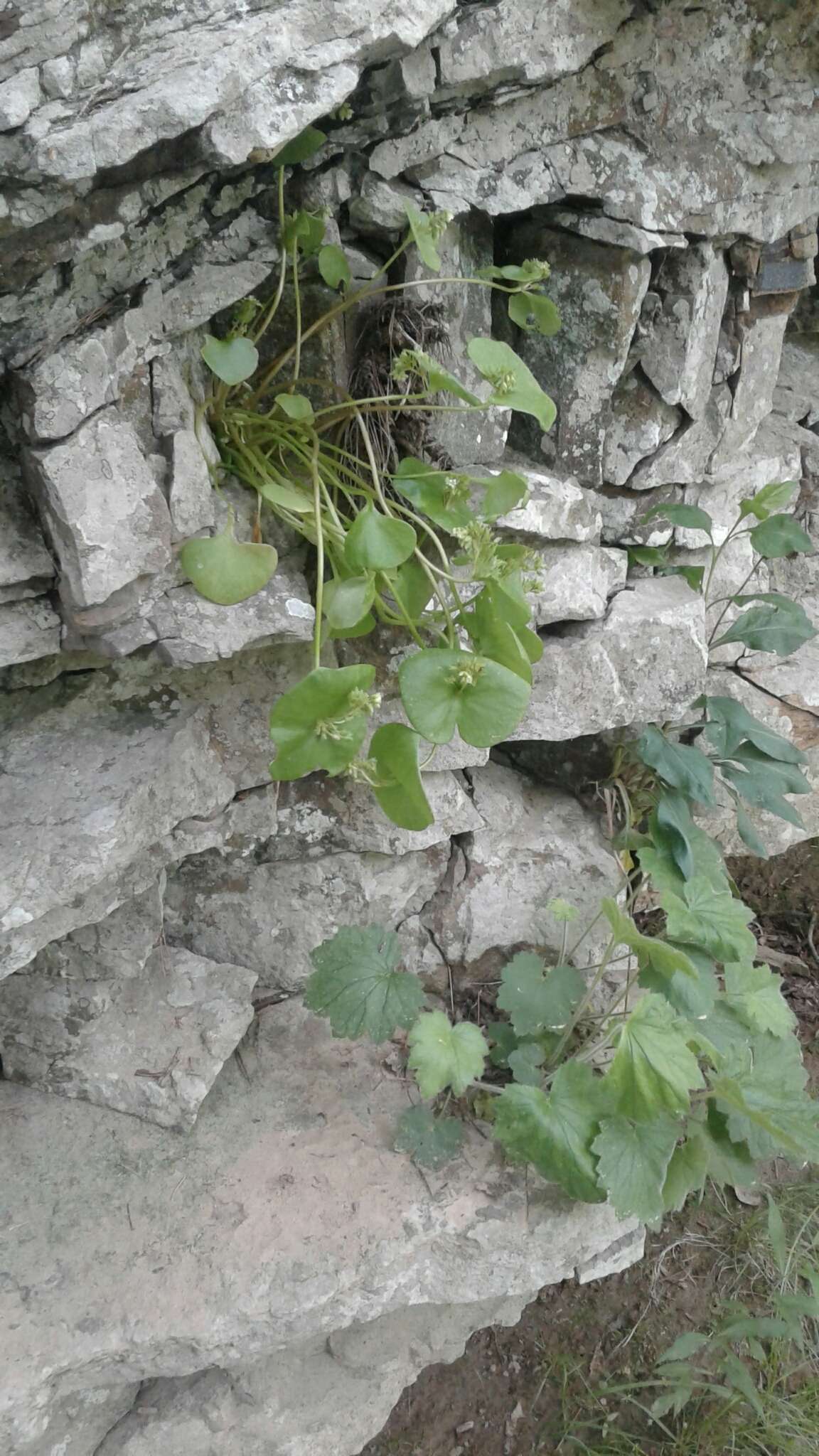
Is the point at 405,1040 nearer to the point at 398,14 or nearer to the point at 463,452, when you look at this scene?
the point at 463,452

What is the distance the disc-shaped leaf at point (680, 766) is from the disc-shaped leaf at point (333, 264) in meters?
1.11

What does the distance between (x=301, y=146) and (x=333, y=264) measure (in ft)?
0.51

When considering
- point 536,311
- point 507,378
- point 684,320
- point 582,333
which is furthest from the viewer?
point 684,320

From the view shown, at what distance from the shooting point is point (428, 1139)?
1757 mm

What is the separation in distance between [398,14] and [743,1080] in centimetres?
176

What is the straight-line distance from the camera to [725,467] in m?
2.22

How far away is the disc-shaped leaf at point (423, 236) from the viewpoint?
51.5 inches

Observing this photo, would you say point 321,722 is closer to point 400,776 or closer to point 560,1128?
point 400,776

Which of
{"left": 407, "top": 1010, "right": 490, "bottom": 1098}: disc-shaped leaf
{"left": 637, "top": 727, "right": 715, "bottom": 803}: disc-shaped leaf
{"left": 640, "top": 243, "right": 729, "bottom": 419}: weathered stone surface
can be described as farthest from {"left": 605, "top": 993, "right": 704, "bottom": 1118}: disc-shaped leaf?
{"left": 640, "top": 243, "right": 729, "bottom": 419}: weathered stone surface

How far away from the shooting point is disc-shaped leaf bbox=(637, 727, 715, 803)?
77.7 inches

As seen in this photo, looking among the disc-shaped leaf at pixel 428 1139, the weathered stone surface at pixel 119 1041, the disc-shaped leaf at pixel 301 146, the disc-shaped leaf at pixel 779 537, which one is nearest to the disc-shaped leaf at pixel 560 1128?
the disc-shaped leaf at pixel 428 1139

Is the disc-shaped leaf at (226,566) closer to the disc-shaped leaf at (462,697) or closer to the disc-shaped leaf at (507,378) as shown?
the disc-shaped leaf at (462,697)

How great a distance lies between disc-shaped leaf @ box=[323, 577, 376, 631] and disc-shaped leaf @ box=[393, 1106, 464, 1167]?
0.99 m

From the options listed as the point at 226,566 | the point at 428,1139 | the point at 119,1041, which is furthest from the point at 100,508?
the point at 428,1139
